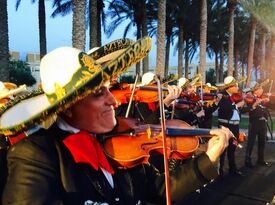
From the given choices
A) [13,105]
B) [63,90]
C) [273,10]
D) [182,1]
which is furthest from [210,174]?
[273,10]

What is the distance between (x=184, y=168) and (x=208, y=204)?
362 centimetres

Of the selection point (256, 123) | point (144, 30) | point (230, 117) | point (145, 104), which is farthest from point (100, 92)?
point (144, 30)

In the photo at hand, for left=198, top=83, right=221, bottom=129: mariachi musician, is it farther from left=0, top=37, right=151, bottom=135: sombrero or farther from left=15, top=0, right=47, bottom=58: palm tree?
left=15, top=0, right=47, bottom=58: palm tree

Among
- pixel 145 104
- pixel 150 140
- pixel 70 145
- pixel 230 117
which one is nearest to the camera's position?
pixel 70 145

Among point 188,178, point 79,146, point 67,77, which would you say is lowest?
point 188,178

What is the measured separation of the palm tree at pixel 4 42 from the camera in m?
11.5

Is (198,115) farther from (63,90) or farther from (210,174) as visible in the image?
(63,90)

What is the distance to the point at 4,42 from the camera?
459 inches

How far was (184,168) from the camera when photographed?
210 cm

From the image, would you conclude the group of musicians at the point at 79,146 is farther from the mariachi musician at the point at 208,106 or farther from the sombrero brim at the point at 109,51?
the mariachi musician at the point at 208,106

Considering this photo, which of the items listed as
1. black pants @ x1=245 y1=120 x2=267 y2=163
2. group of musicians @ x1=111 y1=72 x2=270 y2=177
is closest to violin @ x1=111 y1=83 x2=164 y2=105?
group of musicians @ x1=111 y1=72 x2=270 y2=177

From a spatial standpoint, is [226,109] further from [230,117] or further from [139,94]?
[139,94]

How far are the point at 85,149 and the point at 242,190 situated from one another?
5.22m

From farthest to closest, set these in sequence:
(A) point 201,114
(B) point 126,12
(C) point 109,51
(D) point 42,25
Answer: (B) point 126,12
(D) point 42,25
(A) point 201,114
(C) point 109,51
